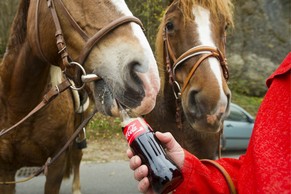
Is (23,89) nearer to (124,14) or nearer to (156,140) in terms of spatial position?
(124,14)

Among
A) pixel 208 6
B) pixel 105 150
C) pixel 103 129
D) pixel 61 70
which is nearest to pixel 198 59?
pixel 208 6

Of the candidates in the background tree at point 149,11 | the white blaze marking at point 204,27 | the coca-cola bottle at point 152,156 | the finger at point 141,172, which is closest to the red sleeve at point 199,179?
the coca-cola bottle at point 152,156

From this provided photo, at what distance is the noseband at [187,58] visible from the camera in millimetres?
2779

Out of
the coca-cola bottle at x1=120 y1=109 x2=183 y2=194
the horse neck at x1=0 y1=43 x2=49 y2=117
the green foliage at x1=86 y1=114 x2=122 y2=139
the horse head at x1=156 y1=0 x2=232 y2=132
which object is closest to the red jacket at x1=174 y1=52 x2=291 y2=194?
the coca-cola bottle at x1=120 y1=109 x2=183 y2=194

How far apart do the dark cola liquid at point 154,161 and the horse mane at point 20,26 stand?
58.6 inches

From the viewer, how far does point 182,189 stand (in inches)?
66.9

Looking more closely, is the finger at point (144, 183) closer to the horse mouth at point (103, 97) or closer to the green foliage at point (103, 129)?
the horse mouth at point (103, 97)

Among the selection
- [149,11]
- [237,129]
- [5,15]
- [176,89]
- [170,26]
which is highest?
[170,26]

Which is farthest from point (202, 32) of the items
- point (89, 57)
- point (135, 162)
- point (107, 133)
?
point (107, 133)

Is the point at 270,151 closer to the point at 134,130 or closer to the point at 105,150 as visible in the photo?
the point at 134,130

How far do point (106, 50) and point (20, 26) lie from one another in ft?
3.58

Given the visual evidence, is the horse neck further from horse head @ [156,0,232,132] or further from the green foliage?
the green foliage

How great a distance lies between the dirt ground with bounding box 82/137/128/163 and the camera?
8.06m

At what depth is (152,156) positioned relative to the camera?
1.56 meters
